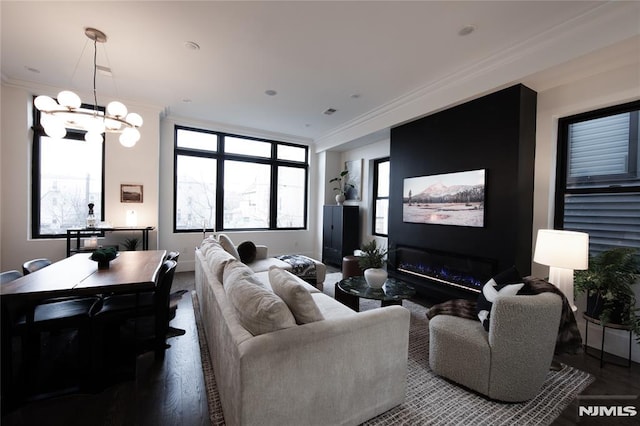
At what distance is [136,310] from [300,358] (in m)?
1.63

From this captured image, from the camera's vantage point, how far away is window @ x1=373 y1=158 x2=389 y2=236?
228 inches

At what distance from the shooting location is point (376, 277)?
2922 millimetres

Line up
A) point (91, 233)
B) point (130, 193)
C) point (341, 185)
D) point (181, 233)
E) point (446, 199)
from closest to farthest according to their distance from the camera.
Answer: point (446, 199) → point (91, 233) → point (130, 193) → point (181, 233) → point (341, 185)

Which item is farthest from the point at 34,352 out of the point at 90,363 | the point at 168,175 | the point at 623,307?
the point at 623,307

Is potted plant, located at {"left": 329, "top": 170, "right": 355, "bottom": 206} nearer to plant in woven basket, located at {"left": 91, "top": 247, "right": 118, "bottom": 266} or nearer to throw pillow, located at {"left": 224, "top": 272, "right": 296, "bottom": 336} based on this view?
plant in woven basket, located at {"left": 91, "top": 247, "right": 118, "bottom": 266}

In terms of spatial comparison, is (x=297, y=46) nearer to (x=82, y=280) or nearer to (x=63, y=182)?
(x=82, y=280)

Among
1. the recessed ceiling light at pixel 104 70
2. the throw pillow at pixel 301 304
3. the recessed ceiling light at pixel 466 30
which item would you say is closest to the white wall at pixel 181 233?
the recessed ceiling light at pixel 104 70

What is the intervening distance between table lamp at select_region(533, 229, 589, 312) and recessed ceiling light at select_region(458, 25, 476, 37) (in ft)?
6.85

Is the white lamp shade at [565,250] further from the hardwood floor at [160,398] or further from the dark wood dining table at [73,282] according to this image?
the dark wood dining table at [73,282]

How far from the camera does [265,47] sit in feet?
9.90

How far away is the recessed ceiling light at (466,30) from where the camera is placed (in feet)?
8.59

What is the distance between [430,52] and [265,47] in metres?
1.88

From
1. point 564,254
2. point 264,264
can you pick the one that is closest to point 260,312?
point 564,254

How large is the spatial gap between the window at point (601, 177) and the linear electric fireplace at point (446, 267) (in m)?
0.99
